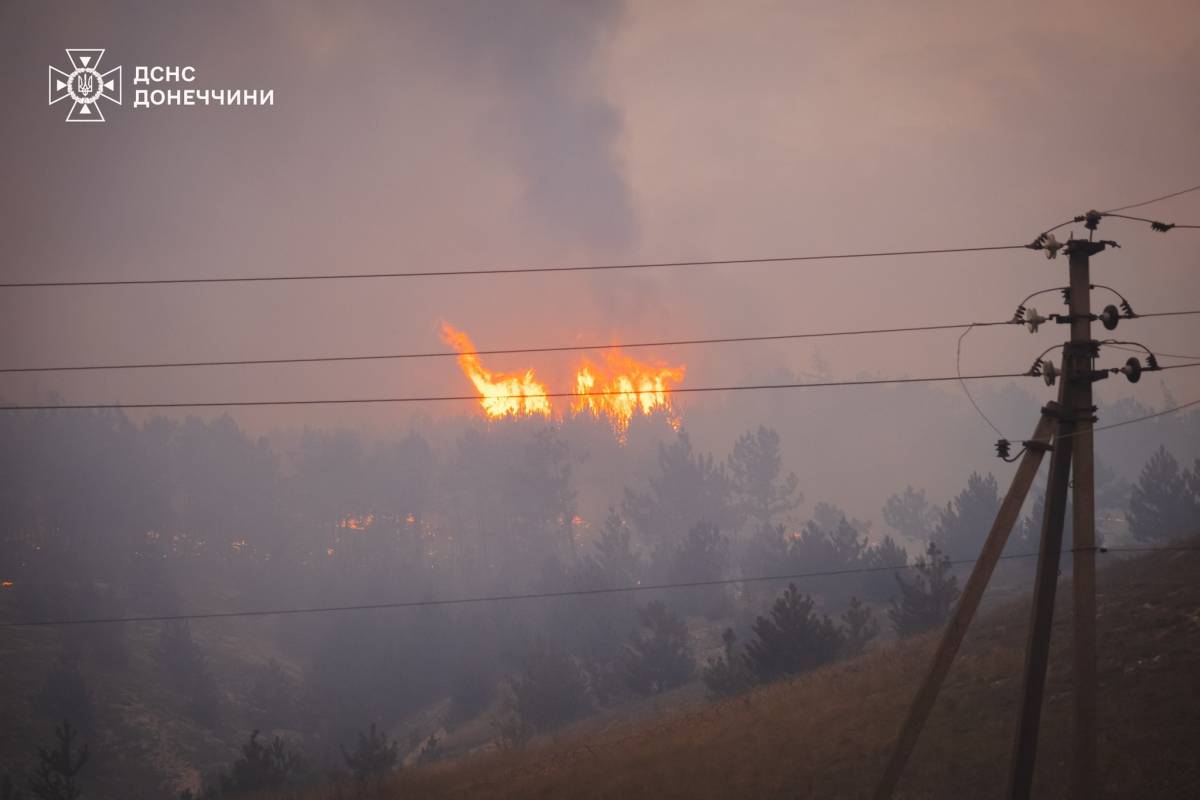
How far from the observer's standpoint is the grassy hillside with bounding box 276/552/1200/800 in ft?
56.0

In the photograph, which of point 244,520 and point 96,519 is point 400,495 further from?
point 96,519

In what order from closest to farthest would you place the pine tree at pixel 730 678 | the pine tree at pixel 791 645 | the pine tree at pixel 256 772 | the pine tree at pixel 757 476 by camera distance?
the pine tree at pixel 256 772
the pine tree at pixel 791 645
the pine tree at pixel 730 678
the pine tree at pixel 757 476

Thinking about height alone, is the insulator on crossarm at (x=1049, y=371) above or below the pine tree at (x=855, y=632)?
above

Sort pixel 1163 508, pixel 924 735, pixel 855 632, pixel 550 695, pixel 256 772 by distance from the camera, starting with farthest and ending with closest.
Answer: pixel 1163 508, pixel 550 695, pixel 855 632, pixel 256 772, pixel 924 735

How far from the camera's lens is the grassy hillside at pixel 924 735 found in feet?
56.0

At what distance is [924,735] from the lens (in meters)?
20.2

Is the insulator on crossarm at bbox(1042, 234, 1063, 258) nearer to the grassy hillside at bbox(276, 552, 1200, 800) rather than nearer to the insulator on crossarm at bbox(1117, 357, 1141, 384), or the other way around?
the insulator on crossarm at bbox(1117, 357, 1141, 384)

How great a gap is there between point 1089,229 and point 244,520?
138010 mm

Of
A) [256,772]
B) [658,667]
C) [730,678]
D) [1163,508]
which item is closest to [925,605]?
[730,678]

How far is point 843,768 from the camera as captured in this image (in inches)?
774

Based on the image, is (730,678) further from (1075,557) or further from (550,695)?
(1075,557)

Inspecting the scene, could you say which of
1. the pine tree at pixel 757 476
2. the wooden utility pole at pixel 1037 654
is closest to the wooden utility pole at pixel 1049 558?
the wooden utility pole at pixel 1037 654

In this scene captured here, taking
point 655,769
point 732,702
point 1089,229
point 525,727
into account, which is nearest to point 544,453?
point 525,727

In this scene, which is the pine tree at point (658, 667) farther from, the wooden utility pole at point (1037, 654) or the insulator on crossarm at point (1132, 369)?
the insulator on crossarm at point (1132, 369)
